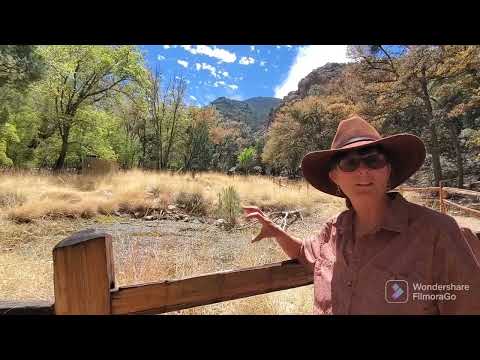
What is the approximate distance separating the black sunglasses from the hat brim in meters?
0.03

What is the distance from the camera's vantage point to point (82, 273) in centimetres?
69

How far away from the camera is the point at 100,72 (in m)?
12.6

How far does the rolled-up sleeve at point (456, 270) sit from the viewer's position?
0.67m

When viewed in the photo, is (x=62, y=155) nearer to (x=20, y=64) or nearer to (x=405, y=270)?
(x=20, y=64)

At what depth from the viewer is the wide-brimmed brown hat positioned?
0.84 m

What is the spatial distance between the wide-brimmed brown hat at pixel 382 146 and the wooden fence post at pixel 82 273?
1.79 ft

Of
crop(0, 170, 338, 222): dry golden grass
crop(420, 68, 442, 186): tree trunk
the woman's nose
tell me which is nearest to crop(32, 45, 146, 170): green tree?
crop(0, 170, 338, 222): dry golden grass

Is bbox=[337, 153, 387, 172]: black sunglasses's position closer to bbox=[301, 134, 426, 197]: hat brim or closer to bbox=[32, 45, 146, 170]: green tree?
bbox=[301, 134, 426, 197]: hat brim

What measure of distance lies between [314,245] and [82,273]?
1.77ft

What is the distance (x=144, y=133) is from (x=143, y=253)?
58.4 ft

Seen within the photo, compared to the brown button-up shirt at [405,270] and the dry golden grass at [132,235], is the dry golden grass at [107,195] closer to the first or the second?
the dry golden grass at [132,235]
